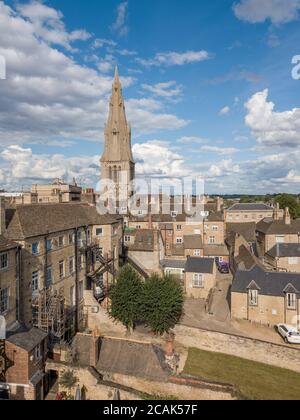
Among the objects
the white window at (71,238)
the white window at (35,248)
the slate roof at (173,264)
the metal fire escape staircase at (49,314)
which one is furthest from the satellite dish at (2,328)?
the slate roof at (173,264)

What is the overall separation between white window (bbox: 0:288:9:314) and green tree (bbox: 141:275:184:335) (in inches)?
461

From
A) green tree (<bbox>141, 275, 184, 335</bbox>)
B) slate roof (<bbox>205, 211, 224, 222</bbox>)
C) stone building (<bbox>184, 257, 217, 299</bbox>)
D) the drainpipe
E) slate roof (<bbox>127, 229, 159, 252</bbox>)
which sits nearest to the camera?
the drainpipe

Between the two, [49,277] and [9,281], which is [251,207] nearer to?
[49,277]

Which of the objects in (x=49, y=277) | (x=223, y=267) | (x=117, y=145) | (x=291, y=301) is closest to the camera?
(x=49, y=277)

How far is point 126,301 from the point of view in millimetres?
27438

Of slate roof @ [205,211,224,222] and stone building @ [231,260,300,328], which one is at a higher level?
slate roof @ [205,211,224,222]

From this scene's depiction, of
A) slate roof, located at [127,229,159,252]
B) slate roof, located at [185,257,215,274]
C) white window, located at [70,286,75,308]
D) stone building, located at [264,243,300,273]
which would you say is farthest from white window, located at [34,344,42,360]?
stone building, located at [264,243,300,273]

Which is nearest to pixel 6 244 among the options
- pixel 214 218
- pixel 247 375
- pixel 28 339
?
pixel 28 339

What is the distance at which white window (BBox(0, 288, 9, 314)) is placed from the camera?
20.7 metres

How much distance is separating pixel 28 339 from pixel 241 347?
686 inches

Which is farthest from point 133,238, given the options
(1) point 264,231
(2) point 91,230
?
(1) point 264,231

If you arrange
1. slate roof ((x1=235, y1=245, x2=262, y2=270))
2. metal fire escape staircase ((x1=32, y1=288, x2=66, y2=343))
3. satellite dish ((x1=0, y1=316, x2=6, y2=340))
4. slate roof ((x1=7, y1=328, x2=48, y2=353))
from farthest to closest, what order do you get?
slate roof ((x1=235, y1=245, x2=262, y2=270)) < metal fire escape staircase ((x1=32, y1=288, x2=66, y2=343)) < satellite dish ((x1=0, y1=316, x2=6, y2=340)) < slate roof ((x1=7, y1=328, x2=48, y2=353))

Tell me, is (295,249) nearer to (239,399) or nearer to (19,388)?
(239,399)

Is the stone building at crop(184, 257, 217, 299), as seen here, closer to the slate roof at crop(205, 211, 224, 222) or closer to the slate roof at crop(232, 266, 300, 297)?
the slate roof at crop(232, 266, 300, 297)
